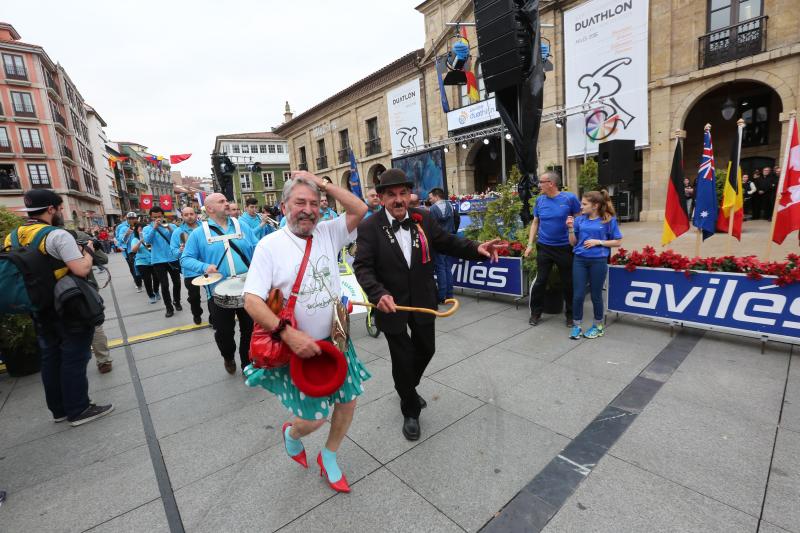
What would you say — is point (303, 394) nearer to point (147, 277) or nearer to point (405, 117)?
point (147, 277)

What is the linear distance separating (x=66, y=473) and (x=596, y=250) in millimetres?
5152

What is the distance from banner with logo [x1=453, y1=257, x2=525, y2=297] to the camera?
231 inches

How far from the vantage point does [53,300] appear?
10.00 ft

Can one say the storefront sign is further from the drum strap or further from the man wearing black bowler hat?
the drum strap

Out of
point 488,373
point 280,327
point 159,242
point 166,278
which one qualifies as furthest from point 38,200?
point 166,278

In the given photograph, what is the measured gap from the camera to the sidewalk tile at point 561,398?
2871 millimetres

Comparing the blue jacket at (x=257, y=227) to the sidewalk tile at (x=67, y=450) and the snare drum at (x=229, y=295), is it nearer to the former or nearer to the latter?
the snare drum at (x=229, y=295)

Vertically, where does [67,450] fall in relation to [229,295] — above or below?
below

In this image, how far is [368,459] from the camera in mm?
2592

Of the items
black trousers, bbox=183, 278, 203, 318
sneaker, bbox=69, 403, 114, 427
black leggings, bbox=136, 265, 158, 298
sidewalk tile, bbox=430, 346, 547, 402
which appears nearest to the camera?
sneaker, bbox=69, 403, 114, 427

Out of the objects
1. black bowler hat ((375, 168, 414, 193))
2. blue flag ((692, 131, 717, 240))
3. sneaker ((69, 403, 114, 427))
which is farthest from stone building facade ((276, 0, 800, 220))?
sneaker ((69, 403, 114, 427))

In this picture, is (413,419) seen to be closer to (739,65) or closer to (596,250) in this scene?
Answer: (596,250)

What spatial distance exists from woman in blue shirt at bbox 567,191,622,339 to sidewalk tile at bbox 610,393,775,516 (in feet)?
5.25

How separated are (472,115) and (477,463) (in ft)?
62.5
